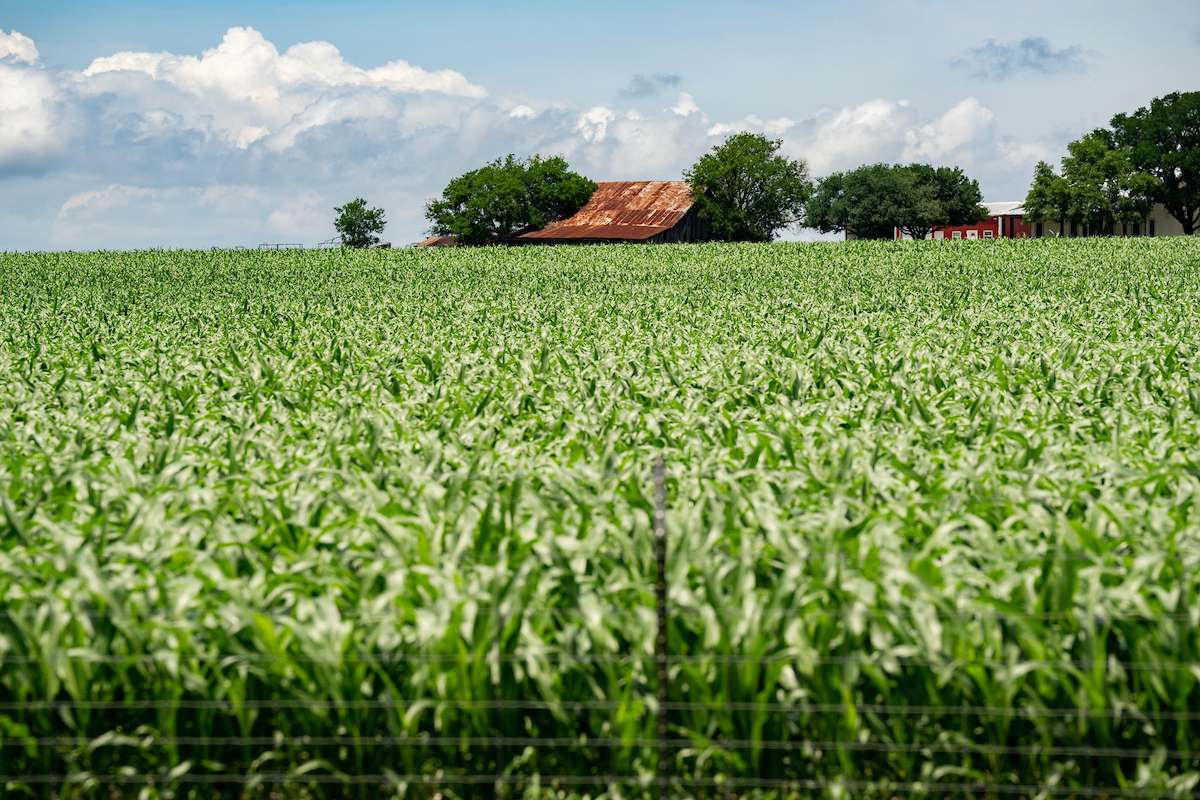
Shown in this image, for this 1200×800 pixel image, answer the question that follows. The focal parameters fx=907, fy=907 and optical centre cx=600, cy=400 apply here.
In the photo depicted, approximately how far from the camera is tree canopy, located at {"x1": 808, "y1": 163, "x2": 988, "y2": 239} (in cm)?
8950

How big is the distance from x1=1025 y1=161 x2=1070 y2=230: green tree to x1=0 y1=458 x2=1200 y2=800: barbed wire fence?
3742 inches

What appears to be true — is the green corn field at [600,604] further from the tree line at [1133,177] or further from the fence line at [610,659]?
the tree line at [1133,177]

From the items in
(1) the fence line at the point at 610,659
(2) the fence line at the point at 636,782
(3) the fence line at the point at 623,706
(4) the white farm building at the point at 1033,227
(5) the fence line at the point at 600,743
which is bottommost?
(2) the fence line at the point at 636,782

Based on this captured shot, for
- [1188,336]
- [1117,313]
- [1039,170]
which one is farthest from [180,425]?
[1039,170]

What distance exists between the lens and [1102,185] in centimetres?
8762

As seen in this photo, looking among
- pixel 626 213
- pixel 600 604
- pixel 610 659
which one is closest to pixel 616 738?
pixel 610 659

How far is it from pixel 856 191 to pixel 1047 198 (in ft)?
59.2

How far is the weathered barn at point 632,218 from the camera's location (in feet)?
276

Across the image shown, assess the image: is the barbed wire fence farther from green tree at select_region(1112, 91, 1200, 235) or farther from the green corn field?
green tree at select_region(1112, 91, 1200, 235)

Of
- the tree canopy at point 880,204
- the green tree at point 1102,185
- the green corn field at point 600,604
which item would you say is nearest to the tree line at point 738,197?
the tree canopy at point 880,204

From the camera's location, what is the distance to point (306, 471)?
592cm

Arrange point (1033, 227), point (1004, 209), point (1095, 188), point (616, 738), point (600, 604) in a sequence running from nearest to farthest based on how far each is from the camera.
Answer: point (616, 738) < point (600, 604) < point (1095, 188) < point (1033, 227) < point (1004, 209)

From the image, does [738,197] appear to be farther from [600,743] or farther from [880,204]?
[600,743]

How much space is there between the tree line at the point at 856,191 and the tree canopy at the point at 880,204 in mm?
106
